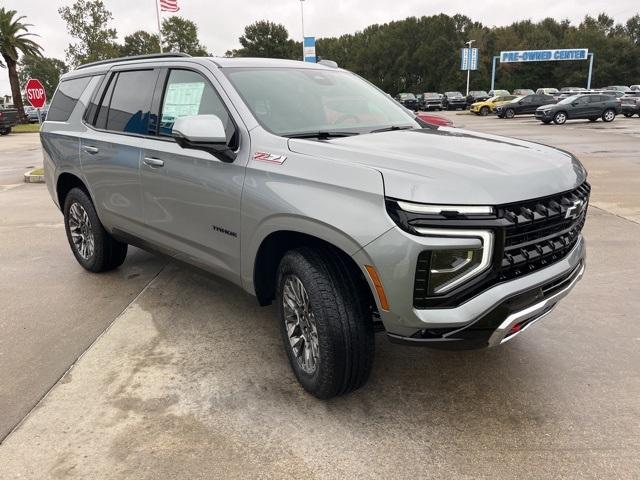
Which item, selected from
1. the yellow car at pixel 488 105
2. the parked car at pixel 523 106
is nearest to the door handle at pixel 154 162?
the parked car at pixel 523 106

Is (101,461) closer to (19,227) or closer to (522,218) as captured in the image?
(522,218)

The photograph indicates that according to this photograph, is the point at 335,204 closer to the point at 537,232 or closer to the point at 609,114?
the point at 537,232

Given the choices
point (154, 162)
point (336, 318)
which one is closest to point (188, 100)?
point (154, 162)

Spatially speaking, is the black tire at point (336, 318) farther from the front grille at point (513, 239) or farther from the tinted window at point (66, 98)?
the tinted window at point (66, 98)

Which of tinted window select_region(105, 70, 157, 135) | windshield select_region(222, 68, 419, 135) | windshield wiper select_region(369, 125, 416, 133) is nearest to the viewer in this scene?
windshield select_region(222, 68, 419, 135)

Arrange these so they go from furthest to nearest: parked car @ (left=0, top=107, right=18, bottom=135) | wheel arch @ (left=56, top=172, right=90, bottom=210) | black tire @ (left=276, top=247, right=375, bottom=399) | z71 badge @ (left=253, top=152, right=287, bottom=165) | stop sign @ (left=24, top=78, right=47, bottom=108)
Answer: parked car @ (left=0, top=107, right=18, bottom=135)
stop sign @ (left=24, top=78, right=47, bottom=108)
wheel arch @ (left=56, top=172, right=90, bottom=210)
z71 badge @ (left=253, top=152, right=287, bottom=165)
black tire @ (left=276, top=247, right=375, bottom=399)

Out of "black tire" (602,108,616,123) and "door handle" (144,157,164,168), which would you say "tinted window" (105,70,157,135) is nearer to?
"door handle" (144,157,164,168)

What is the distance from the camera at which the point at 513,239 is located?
240cm

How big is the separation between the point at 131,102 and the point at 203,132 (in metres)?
1.50

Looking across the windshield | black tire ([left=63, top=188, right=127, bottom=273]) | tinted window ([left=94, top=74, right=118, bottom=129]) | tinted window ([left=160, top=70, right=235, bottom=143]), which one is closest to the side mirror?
tinted window ([left=160, top=70, right=235, bottom=143])

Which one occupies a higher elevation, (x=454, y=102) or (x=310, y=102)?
(x=310, y=102)

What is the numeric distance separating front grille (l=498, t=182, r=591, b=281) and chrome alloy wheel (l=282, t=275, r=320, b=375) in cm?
101

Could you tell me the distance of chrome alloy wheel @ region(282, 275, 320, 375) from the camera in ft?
9.45

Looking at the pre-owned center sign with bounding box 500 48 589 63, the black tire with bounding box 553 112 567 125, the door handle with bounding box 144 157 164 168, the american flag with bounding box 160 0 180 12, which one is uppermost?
the american flag with bounding box 160 0 180 12
